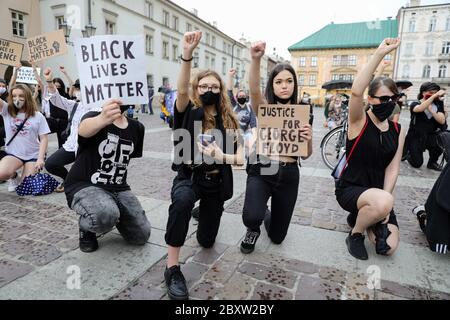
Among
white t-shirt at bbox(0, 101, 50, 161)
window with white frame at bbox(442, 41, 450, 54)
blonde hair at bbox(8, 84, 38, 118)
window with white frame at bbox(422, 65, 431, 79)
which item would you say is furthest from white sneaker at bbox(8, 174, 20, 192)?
window with white frame at bbox(442, 41, 450, 54)

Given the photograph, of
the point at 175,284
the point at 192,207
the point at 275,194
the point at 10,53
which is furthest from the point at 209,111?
the point at 10,53

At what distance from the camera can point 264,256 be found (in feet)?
9.50

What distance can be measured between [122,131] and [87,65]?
2.23 feet

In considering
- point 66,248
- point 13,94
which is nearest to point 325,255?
point 66,248

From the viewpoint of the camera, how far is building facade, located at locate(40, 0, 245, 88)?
2288 cm

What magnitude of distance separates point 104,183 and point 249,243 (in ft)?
4.87

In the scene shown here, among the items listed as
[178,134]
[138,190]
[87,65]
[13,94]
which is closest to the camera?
[87,65]

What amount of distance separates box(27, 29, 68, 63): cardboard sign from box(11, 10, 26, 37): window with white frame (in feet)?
68.4

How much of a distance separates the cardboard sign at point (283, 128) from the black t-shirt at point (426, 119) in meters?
5.20

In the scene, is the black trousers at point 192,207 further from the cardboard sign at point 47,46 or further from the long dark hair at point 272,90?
the cardboard sign at point 47,46

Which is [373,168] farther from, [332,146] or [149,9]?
[149,9]

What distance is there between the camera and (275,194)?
10.0 feet

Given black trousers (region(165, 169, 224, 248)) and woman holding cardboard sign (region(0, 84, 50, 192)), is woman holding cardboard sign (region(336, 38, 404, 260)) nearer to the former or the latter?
black trousers (region(165, 169, 224, 248))

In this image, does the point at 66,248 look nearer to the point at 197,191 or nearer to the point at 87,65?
the point at 197,191
